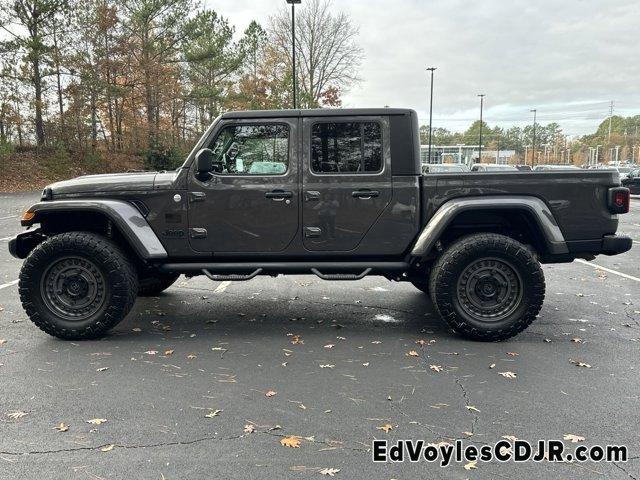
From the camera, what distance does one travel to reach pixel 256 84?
130 feet

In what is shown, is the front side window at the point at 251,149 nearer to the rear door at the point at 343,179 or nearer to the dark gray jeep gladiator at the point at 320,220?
the dark gray jeep gladiator at the point at 320,220

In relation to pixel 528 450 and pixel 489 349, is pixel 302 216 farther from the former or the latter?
pixel 528 450

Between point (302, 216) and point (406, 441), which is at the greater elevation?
point (302, 216)

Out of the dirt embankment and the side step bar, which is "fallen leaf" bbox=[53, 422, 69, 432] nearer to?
the side step bar

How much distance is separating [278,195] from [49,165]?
3112cm

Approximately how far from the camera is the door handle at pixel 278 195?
4.69 metres

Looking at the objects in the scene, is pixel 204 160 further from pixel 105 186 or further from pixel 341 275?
pixel 341 275

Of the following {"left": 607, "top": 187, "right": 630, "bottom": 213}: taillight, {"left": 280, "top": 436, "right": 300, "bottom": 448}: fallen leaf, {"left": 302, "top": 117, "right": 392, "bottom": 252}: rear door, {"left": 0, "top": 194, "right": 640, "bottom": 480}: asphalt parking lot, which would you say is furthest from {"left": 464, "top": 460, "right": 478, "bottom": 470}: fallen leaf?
{"left": 607, "top": 187, "right": 630, "bottom": 213}: taillight

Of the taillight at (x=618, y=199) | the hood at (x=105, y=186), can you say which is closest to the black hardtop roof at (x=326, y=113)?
the hood at (x=105, y=186)

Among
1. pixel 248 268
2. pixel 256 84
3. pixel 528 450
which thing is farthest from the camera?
pixel 256 84

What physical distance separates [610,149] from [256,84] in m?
83.7

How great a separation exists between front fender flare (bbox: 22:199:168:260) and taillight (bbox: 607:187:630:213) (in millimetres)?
4263

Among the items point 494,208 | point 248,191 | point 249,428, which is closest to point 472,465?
point 249,428

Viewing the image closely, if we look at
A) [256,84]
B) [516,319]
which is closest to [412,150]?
[516,319]
